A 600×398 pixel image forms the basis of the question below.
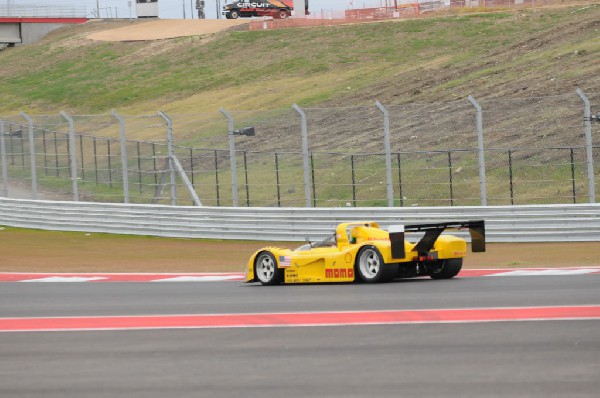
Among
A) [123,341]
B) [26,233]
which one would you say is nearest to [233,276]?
[123,341]

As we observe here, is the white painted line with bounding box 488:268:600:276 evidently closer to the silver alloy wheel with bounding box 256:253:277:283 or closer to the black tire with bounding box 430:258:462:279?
the black tire with bounding box 430:258:462:279

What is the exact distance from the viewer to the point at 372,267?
17250 millimetres

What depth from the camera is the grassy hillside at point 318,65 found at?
44.9 metres

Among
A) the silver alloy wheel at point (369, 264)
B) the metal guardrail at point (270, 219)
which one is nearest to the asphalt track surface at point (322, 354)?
the silver alloy wheel at point (369, 264)

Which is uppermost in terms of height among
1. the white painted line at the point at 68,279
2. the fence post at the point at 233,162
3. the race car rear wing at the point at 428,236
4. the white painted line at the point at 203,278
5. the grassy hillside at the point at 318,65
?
the grassy hillside at the point at 318,65

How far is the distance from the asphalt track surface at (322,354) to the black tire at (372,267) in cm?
141

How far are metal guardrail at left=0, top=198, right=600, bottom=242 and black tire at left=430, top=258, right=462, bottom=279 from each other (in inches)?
245

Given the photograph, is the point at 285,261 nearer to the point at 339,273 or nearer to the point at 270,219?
the point at 339,273

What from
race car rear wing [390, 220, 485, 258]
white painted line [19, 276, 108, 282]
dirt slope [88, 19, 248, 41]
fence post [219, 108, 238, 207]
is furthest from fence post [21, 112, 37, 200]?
dirt slope [88, 19, 248, 41]

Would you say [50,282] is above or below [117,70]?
below

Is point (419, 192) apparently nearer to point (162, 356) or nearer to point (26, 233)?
point (26, 233)

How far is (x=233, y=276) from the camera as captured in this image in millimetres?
20016

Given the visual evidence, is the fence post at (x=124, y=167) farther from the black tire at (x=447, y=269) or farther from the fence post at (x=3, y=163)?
the black tire at (x=447, y=269)

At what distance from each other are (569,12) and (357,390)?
53.9 meters
